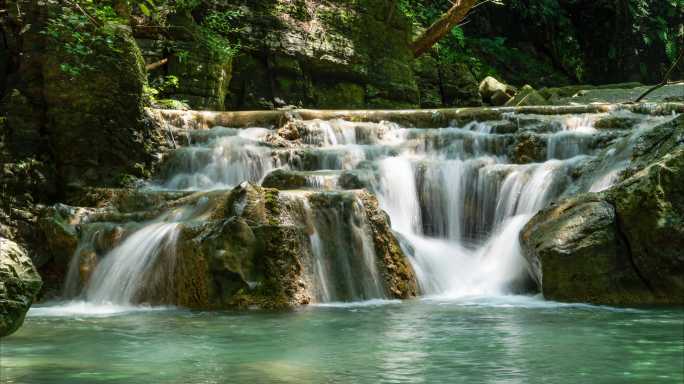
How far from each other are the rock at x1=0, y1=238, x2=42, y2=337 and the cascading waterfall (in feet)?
7.78

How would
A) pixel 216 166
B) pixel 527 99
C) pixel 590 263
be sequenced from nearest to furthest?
pixel 590 263
pixel 216 166
pixel 527 99

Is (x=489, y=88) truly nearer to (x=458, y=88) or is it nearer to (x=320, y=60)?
(x=458, y=88)

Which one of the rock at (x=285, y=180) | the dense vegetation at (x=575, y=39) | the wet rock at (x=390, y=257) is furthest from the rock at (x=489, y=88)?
the wet rock at (x=390, y=257)

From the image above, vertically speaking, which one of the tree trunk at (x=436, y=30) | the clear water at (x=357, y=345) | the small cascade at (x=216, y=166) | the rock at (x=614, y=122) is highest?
the tree trunk at (x=436, y=30)

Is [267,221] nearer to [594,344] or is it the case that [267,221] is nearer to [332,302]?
[332,302]

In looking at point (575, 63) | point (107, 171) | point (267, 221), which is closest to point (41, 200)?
point (107, 171)

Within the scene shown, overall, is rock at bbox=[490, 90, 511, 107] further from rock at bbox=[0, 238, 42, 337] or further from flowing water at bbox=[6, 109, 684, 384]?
rock at bbox=[0, 238, 42, 337]

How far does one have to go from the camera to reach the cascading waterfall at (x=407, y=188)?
7.58 metres

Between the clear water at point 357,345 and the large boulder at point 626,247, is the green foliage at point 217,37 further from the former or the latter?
the large boulder at point 626,247

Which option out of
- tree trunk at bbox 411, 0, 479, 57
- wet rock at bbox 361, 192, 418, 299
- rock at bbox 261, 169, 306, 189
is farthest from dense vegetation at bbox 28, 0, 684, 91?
wet rock at bbox 361, 192, 418, 299

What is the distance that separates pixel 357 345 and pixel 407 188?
500 centimetres

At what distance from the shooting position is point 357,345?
4.85 meters

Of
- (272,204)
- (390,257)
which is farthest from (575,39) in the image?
(272,204)

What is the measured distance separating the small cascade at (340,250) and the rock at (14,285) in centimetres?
286
